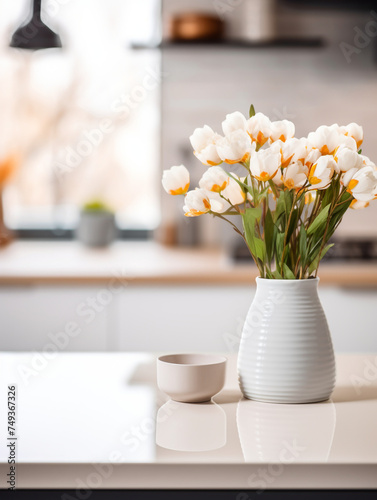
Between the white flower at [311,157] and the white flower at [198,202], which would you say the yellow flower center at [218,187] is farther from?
the white flower at [311,157]

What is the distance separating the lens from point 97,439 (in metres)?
0.93

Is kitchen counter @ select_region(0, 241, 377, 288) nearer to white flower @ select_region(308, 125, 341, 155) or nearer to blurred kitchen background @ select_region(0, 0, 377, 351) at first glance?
blurred kitchen background @ select_region(0, 0, 377, 351)

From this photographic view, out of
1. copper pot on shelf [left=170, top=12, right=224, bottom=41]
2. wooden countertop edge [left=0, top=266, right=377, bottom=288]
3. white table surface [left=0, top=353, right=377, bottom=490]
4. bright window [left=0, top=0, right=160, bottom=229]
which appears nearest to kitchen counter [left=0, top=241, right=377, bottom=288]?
wooden countertop edge [left=0, top=266, right=377, bottom=288]

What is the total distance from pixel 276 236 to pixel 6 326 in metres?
1.43

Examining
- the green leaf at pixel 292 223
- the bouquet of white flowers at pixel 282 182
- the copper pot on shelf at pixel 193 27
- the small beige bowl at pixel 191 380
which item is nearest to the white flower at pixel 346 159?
the bouquet of white flowers at pixel 282 182

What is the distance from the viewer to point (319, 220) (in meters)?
1.08

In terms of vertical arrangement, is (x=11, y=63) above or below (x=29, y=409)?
above

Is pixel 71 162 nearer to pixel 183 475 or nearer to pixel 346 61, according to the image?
pixel 346 61

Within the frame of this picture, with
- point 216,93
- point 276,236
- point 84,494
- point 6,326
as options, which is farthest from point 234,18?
point 84,494

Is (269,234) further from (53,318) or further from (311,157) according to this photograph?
(53,318)

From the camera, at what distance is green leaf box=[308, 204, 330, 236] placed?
42.4 inches

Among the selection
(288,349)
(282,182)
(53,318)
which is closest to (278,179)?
(282,182)

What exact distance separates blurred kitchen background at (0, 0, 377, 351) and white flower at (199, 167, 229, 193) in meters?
1.23

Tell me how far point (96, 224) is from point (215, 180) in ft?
6.31
